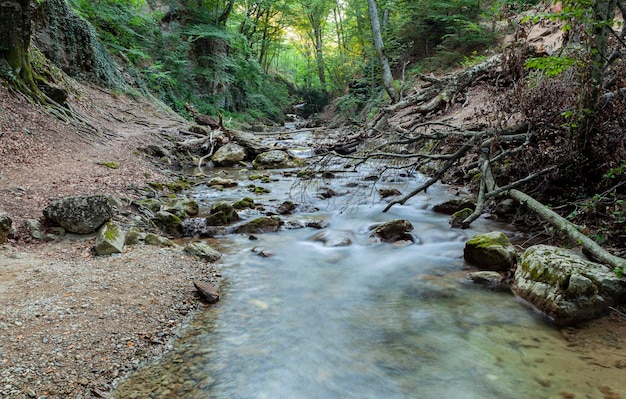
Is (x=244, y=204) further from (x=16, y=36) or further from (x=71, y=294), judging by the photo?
(x=16, y=36)

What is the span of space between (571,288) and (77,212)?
598 cm

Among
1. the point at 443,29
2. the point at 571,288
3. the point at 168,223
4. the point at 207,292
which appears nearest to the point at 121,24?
the point at 168,223

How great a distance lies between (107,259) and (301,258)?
9.15 ft

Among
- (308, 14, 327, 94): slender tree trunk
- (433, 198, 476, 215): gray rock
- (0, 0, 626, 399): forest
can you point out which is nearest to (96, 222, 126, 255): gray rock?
(0, 0, 626, 399): forest

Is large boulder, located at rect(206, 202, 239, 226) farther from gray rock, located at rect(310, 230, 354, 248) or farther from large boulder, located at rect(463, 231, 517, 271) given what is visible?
large boulder, located at rect(463, 231, 517, 271)

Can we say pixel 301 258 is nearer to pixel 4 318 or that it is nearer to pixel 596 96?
pixel 4 318

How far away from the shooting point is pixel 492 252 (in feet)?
15.6

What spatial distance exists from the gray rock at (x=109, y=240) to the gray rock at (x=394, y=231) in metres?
4.26

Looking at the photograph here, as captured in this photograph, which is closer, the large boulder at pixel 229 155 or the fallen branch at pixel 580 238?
the fallen branch at pixel 580 238

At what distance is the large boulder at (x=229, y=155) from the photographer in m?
13.4

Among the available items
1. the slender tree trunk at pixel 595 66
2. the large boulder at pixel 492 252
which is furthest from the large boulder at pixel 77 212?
the slender tree trunk at pixel 595 66

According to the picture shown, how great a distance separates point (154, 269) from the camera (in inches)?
169

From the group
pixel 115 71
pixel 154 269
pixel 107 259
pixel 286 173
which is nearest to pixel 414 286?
pixel 154 269

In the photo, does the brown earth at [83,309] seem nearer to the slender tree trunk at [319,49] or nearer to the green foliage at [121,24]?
the green foliage at [121,24]
